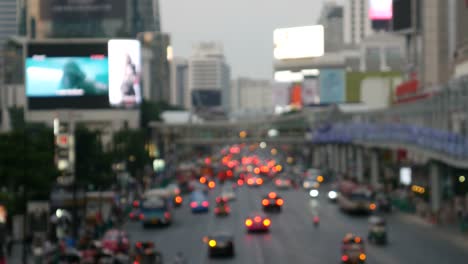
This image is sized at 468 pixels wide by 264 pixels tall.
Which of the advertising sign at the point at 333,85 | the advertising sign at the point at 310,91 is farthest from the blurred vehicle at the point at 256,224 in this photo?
the advertising sign at the point at 310,91

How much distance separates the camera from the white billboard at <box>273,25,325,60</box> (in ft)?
638

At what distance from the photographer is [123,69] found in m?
92.4

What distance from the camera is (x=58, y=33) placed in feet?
415

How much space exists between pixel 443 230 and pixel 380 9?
269 ft

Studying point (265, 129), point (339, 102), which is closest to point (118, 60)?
point (339, 102)

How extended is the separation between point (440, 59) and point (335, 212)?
27.1 m

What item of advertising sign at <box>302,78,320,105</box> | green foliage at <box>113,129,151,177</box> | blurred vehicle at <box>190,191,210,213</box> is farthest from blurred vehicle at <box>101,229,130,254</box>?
advertising sign at <box>302,78,320,105</box>

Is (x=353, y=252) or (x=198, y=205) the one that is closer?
(x=353, y=252)

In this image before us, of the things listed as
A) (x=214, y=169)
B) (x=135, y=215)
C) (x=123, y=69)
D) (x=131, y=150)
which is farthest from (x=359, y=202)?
(x=214, y=169)

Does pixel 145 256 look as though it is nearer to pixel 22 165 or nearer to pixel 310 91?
pixel 22 165

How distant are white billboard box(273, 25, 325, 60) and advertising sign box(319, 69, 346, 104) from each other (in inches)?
1430

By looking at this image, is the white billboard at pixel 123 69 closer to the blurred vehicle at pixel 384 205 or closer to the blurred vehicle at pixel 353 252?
the blurred vehicle at pixel 384 205

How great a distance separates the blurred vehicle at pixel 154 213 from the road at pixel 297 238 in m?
0.51

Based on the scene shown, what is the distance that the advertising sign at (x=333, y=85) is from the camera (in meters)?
156
